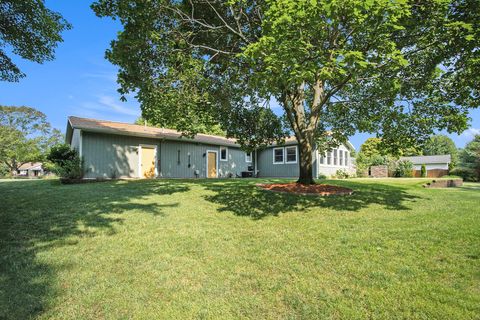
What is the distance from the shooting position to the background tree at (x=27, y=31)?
879cm

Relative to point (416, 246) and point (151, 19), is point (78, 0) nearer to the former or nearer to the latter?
point (151, 19)

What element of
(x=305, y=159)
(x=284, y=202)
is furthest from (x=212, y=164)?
(x=284, y=202)

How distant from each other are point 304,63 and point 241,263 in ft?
12.1

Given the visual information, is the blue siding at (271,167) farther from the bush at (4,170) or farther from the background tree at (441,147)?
the background tree at (441,147)

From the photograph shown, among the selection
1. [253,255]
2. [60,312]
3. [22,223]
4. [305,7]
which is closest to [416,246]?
[253,255]

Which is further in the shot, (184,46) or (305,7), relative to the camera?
(184,46)

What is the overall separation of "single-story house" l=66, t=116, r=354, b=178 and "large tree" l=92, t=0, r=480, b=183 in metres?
4.14

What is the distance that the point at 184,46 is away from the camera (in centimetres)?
886

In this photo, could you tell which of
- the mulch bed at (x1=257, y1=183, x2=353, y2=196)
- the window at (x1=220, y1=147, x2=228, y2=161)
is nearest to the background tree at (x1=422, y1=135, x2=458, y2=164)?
the window at (x1=220, y1=147, x2=228, y2=161)

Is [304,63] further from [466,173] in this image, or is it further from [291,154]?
[466,173]

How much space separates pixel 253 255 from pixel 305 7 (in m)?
4.17

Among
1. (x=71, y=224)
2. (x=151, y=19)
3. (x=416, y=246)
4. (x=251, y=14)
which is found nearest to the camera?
(x=416, y=246)

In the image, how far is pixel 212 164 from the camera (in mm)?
20719

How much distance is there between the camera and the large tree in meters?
4.88
